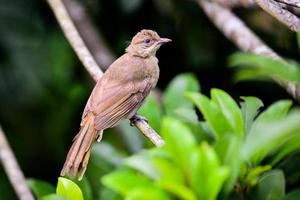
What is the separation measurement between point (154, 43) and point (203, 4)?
19.0 inches

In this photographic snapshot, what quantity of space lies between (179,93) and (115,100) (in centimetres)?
82

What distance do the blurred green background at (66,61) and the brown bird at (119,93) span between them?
11.9 inches

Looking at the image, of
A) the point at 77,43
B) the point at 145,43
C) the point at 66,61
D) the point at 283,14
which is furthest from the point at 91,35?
the point at 283,14

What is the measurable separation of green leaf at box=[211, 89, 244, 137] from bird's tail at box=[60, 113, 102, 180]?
4.35 feet

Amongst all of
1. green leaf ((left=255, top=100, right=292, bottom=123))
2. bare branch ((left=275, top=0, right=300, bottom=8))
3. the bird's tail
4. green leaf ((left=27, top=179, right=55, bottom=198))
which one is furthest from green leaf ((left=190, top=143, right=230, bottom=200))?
green leaf ((left=27, top=179, right=55, bottom=198))

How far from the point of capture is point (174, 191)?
90.0 inches

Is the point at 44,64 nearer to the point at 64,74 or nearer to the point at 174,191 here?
the point at 64,74

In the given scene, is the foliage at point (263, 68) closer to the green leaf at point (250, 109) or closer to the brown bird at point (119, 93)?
the green leaf at point (250, 109)

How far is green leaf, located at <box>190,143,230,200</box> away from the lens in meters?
2.24

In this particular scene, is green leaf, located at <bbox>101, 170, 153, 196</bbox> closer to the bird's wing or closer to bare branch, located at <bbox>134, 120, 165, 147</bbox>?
bare branch, located at <bbox>134, 120, 165, 147</bbox>

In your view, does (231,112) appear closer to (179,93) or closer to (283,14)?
(283,14)

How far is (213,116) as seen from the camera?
272cm

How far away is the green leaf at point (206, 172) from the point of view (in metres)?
2.24

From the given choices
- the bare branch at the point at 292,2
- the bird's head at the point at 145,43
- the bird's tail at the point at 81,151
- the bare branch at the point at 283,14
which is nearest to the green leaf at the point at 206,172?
the bare branch at the point at 292,2
